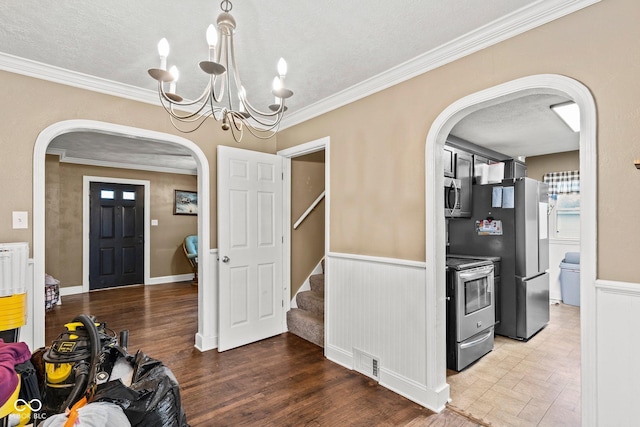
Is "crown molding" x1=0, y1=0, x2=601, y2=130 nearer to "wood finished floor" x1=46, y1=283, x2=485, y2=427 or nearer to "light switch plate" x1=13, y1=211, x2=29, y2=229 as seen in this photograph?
"light switch plate" x1=13, y1=211, x2=29, y2=229

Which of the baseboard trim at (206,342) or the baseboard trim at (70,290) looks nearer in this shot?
the baseboard trim at (206,342)

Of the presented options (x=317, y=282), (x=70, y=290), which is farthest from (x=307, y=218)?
(x=70, y=290)

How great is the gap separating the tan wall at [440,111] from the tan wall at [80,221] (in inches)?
164

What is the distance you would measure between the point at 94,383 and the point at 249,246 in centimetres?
235

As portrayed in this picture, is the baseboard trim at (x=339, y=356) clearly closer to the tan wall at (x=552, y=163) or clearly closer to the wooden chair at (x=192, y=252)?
the wooden chair at (x=192, y=252)

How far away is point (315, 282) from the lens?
13.2 feet

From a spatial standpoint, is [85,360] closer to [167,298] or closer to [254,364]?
[254,364]

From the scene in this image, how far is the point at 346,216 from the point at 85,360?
216 centimetres

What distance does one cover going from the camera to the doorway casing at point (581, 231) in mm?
1631

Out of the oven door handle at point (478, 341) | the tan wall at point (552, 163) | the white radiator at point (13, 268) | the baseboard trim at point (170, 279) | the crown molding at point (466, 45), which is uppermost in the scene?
the crown molding at point (466, 45)

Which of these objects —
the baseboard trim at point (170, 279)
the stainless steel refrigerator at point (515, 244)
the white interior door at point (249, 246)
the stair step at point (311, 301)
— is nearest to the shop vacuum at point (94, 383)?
the white interior door at point (249, 246)

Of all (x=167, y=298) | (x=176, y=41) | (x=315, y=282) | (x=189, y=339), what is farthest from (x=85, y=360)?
(x=167, y=298)

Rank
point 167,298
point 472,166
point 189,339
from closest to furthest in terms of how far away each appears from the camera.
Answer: point 189,339 < point 472,166 < point 167,298

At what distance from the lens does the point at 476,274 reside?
9.99 ft
